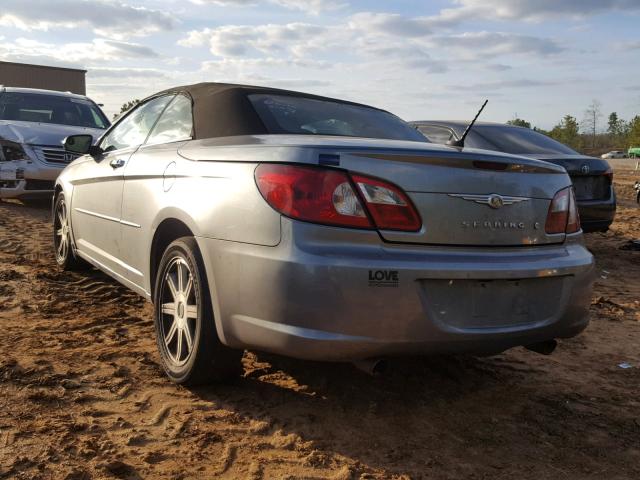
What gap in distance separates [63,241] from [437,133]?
4.32m

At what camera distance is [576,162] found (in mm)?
7141

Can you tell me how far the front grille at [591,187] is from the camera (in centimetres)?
707

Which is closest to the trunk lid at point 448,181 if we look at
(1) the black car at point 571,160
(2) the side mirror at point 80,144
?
(2) the side mirror at point 80,144

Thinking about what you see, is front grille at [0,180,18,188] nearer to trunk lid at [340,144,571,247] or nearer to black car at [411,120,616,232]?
black car at [411,120,616,232]

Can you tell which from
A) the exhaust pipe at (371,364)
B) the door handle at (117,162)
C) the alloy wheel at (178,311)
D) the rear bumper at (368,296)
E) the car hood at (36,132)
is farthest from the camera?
the car hood at (36,132)

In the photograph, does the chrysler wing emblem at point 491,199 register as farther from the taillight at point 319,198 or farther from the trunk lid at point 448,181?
the taillight at point 319,198

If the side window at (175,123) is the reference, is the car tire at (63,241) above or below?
below

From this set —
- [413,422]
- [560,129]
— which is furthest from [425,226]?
[560,129]

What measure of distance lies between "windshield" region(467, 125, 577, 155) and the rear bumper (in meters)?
4.49

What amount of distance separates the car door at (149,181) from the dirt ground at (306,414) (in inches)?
21.7

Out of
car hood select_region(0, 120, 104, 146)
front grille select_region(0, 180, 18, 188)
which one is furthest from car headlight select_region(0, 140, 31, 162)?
front grille select_region(0, 180, 18, 188)

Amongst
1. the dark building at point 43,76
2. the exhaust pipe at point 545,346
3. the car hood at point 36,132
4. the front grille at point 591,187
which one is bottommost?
the exhaust pipe at point 545,346

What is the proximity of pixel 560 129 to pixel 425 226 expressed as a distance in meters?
98.4

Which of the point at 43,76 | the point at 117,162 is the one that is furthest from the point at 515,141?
the point at 43,76
